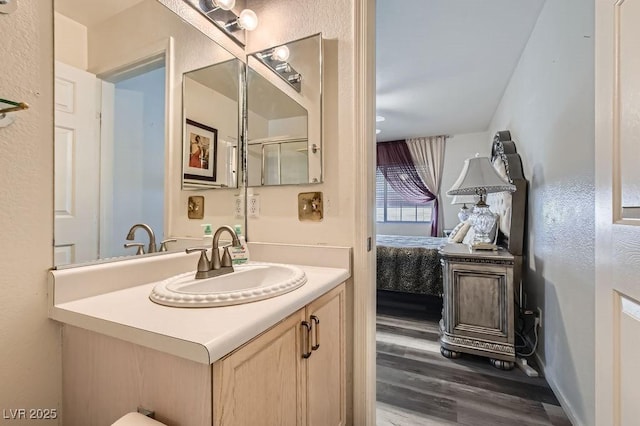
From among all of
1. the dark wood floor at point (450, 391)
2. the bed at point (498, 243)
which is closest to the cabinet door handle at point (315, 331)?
the dark wood floor at point (450, 391)

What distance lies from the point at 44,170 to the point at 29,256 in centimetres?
23

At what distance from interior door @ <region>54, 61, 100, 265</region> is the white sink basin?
0.27 m

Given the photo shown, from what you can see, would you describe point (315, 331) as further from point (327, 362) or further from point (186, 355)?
point (186, 355)

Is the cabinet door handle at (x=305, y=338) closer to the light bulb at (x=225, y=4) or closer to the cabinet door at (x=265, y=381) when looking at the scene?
the cabinet door at (x=265, y=381)

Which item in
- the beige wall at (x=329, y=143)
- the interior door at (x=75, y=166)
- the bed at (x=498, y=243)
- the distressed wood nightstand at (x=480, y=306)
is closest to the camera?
the interior door at (x=75, y=166)

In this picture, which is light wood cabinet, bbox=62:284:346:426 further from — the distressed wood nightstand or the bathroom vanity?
the distressed wood nightstand

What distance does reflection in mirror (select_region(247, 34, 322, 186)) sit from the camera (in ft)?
4.45

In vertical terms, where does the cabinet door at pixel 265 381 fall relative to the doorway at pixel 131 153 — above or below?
below

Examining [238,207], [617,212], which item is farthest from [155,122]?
[617,212]

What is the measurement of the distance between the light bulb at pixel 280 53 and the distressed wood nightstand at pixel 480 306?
1.72 meters

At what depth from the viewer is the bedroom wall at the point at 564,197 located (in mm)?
1332

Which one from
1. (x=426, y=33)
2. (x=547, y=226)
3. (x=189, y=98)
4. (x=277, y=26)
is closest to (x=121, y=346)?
(x=189, y=98)

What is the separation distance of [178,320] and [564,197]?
6.63 ft

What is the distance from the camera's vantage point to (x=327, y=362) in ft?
3.34
